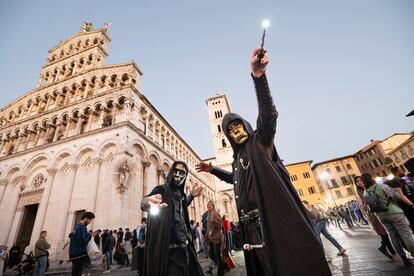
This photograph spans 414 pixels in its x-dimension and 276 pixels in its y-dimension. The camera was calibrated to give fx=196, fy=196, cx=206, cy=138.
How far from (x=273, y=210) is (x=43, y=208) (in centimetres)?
1717

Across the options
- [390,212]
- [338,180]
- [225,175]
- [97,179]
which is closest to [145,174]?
[97,179]

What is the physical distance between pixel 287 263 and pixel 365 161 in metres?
52.9

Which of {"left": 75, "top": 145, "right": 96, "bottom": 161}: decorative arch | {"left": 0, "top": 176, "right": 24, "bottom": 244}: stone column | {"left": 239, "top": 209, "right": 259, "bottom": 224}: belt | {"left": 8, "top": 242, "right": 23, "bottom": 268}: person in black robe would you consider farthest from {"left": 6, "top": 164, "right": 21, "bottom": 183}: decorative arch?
{"left": 239, "top": 209, "right": 259, "bottom": 224}: belt

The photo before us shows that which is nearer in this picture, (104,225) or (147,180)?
(104,225)

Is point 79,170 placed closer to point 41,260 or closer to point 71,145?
point 71,145

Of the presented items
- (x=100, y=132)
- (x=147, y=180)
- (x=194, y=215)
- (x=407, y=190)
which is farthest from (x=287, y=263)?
(x=194, y=215)

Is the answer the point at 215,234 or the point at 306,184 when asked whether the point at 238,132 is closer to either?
the point at 215,234

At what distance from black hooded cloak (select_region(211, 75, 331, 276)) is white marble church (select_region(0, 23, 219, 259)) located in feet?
36.6

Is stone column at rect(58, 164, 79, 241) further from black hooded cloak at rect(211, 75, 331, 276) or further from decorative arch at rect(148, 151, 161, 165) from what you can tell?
black hooded cloak at rect(211, 75, 331, 276)

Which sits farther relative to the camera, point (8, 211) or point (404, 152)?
point (404, 152)

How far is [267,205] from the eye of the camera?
5.40 ft

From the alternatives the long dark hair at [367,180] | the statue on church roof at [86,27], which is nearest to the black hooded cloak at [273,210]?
the long dark hair at [367,180]

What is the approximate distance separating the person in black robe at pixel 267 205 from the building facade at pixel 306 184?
1764 inches

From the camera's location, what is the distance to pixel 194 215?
23.0 metres
